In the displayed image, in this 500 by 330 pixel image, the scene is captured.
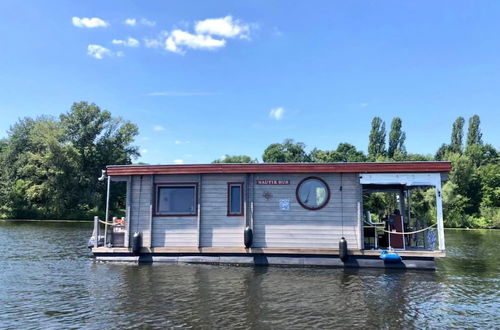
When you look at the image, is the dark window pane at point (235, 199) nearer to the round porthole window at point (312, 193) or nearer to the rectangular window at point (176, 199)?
the rectangular window at point (176, 199)

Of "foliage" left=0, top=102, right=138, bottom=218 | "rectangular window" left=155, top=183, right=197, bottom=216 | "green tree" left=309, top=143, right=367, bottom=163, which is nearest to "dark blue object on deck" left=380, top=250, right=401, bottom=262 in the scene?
"rectangular window" left=155, top=183, right=197, bottom=216

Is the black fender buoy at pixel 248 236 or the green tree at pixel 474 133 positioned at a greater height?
the green tree at pixel 474 133

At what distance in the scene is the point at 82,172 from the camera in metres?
51.4

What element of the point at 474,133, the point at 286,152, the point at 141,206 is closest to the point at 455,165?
the point at 474,133

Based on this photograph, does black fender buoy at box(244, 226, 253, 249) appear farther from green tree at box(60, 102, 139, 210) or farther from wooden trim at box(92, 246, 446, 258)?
green tree at box(60, 102, 139, 210)

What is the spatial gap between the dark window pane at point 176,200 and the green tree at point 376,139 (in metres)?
60.1

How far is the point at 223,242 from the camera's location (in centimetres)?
1384

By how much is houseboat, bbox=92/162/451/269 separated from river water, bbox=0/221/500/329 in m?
0.57

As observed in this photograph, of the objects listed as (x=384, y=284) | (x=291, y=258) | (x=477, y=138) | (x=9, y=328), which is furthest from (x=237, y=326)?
(x=477, y=138)

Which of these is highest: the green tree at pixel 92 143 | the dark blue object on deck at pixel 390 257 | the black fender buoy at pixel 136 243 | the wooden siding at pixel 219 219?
the green tree at pixel 92 143

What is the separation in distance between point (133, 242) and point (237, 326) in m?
7.49

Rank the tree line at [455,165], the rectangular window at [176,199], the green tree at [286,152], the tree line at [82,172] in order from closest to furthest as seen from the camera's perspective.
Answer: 1. the rectangular window at [176,199]
2. the tree line at [455,165]
3. the tree line at [82,172]
4. the green tree at [286,152]

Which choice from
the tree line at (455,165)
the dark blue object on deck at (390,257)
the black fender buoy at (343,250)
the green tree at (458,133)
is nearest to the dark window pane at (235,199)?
the black fender buoy at (343,250)

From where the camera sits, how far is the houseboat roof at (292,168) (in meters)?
13.3
